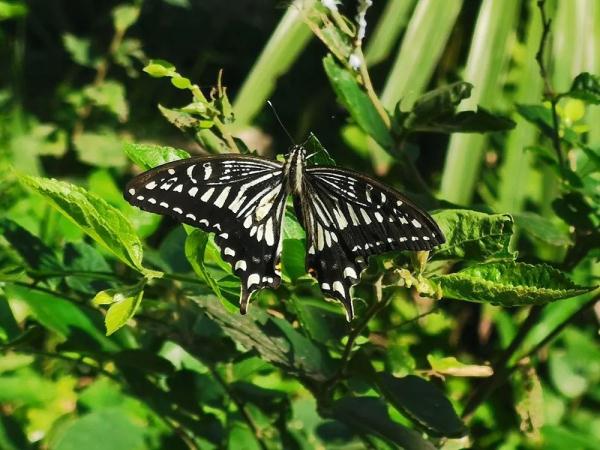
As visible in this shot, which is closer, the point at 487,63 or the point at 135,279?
the point at 135,279

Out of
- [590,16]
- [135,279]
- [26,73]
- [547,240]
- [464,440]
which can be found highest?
[590,16]

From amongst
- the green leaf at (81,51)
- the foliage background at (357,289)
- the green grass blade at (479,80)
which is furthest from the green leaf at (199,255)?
the green leaf at (81,51)

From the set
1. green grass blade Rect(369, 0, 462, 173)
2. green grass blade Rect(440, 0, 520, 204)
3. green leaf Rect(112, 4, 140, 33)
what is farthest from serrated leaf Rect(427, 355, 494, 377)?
green leaf Rect(112, 4, 140, 33)

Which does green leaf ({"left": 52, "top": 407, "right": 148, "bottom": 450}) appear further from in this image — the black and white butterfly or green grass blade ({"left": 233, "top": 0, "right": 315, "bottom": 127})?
green grass blade ({"left": 233, "top": 0, "right": 315, "bottom": 127})

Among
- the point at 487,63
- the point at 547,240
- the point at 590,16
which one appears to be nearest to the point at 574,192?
the point at 547,240

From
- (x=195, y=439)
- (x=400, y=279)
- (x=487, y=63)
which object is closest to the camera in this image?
(x=400, y=279)

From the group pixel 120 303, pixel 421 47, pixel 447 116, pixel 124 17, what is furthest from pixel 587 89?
pixel 124 17

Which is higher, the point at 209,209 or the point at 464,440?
the point at 209,209

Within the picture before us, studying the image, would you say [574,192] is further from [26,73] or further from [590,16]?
[26,73]
